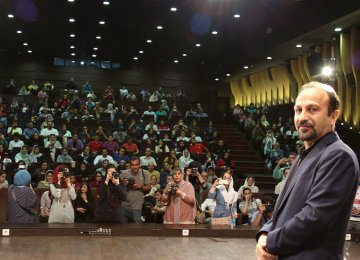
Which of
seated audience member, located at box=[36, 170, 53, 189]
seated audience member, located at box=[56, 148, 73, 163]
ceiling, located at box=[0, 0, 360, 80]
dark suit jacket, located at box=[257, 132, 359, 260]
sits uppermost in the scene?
ceiling, located at box=[0, 0, 360, 80]

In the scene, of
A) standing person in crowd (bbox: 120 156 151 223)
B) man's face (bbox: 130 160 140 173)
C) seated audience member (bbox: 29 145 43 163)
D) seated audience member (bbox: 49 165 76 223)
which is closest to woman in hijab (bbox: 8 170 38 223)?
seated audience member (bbox: 49 165 76 223)

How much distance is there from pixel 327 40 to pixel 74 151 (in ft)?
31.0

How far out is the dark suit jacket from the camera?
2068mm

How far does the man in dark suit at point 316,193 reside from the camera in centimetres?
207

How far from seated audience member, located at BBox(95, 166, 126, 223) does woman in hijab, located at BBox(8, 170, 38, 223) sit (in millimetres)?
1057

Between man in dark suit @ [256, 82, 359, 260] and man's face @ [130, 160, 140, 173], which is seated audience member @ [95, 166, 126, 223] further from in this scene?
man in dark suit @ [256, 82, 359, 260]

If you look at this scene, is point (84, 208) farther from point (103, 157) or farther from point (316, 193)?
point (316, 193)

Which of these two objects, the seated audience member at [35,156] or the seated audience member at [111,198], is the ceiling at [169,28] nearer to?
the seated audience member at [35,156]

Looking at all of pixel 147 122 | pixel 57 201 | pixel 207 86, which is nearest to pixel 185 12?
pixel 147 122

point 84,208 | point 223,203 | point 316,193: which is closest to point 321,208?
point 316,193

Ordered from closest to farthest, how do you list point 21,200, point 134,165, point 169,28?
point 21,200 < point 134,165 < point 169,28

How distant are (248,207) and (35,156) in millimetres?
5788

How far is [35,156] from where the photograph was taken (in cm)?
1282

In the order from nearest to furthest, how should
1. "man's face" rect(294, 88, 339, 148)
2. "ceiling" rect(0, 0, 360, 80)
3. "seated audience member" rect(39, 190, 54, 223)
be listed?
"man's face" rect(294, 88, 339, 148) → "seated audience member" rect(39, 190, 54, 223) → "ceiling" rect(0, 0, 360, 80)
